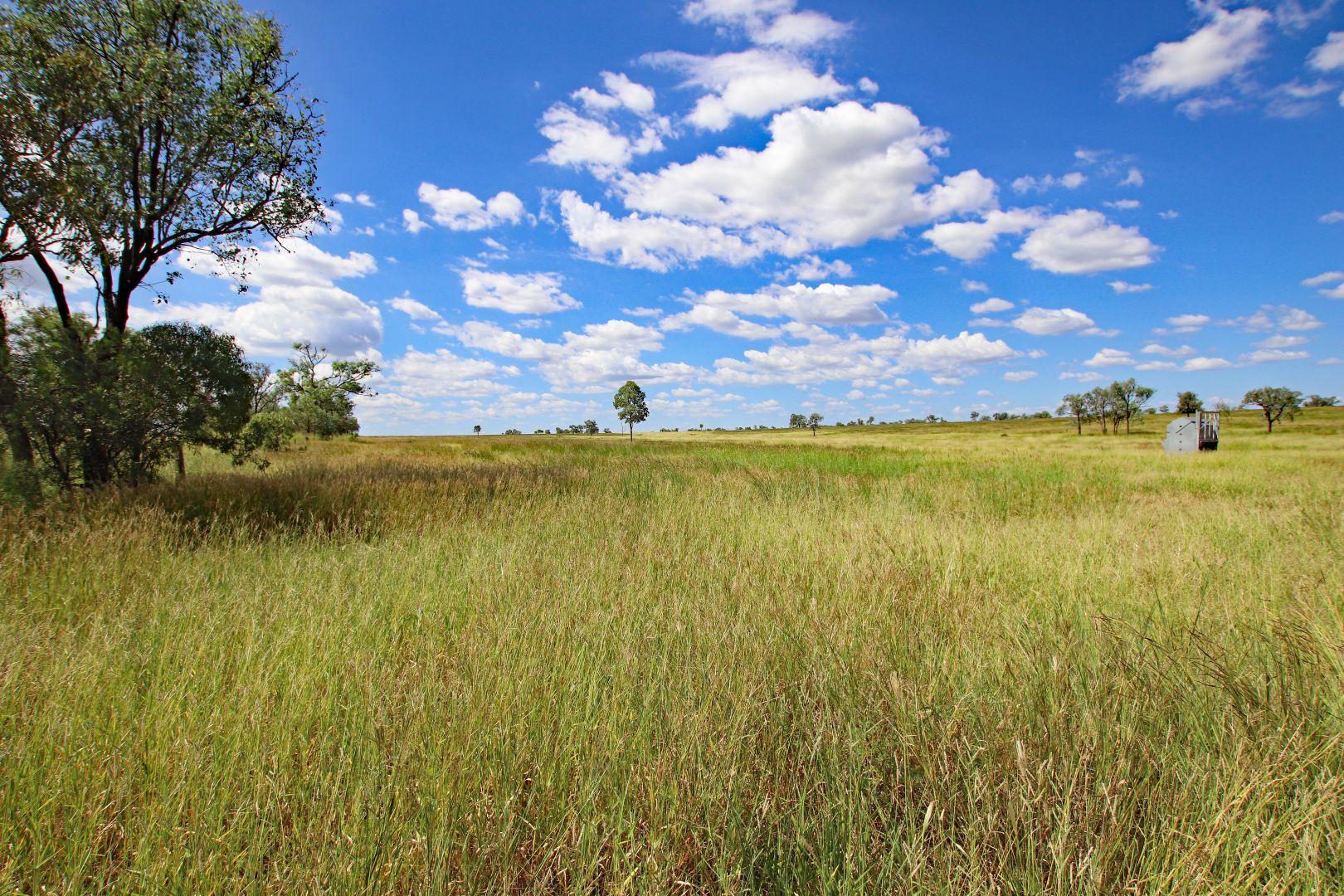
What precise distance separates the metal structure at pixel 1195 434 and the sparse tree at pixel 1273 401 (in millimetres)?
49145

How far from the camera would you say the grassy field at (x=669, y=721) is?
1479 mm

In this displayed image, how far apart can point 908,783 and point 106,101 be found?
13.1m

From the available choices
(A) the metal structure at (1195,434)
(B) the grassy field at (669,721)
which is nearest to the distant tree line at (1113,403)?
(A) the metal structure at (1195,434)

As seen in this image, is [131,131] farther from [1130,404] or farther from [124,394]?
[1130,404]

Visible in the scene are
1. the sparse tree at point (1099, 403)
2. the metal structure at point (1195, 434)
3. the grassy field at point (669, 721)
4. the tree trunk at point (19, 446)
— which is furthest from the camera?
the sparse tree at point (1099, 403)

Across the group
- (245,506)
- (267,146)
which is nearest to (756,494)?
(245,506)

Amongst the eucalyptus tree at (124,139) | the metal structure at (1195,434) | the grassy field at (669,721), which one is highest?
the eucalyptus tree at (124,139)

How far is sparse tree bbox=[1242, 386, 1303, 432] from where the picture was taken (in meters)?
67.0

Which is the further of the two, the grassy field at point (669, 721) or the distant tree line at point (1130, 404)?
the distant tree line at point (1130, 404)

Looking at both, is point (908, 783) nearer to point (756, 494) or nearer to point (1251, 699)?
point (1251, 699)

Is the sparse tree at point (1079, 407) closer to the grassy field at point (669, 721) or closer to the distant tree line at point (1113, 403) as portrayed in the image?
the distant tree line at point (1113, 403)

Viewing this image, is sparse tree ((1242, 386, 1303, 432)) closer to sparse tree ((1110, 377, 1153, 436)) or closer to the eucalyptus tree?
sparse tree ((1110, 377, 1153, 436))

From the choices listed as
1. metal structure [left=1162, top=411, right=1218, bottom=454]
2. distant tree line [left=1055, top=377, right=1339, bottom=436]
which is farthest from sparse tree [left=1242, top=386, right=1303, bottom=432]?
metal structure [left=1162, top=411, right=1218, bottom=454]

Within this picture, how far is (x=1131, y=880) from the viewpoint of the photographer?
4.50 ft
